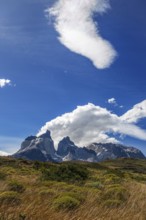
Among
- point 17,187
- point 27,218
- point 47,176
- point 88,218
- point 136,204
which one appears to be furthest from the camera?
point 47,176

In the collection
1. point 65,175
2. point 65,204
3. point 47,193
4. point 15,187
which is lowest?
point 65,204

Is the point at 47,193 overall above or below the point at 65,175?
below

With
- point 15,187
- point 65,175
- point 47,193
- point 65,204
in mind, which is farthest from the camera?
point 65,175

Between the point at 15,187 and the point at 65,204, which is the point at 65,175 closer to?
the point at 15,187

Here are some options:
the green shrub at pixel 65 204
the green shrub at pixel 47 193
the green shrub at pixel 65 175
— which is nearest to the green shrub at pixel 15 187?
the green shrub at pixel 47 193

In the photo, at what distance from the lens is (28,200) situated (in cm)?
1211

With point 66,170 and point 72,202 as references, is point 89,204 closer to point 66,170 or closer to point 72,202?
point 72,202

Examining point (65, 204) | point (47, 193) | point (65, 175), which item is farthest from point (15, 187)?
point (65, 175)

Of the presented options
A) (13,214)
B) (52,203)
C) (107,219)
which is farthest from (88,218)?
(52,203)

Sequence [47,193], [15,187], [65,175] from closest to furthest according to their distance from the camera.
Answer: [47,193], [15,187], [65,175]

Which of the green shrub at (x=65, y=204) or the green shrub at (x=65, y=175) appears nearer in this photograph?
the green shrub at (x=65, y=204)

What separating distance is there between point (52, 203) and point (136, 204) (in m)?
3.42

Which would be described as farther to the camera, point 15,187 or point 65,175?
point 65,175

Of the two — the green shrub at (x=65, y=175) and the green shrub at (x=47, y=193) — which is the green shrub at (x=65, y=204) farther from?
the green shrub at (x=65, y=175)
